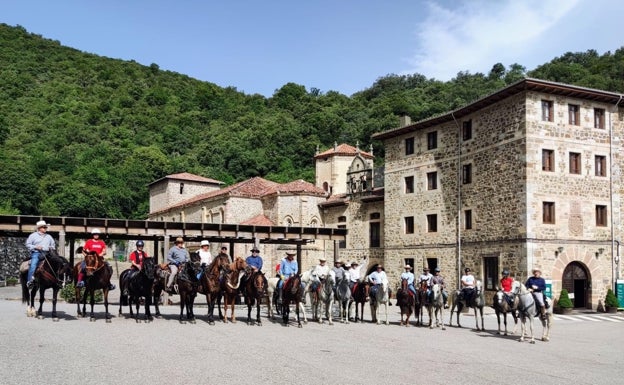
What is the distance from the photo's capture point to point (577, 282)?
28.8 m

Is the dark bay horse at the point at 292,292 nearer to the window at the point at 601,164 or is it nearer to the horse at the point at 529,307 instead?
the horse at the point at 529,307

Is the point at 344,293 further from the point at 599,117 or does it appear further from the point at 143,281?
the point at 599,117

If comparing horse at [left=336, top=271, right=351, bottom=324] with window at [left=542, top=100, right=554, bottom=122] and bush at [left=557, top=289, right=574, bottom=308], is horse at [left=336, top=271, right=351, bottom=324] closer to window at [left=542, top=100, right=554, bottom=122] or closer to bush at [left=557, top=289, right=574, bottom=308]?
bush at [left=557, top=289, right=574, bottom=308]

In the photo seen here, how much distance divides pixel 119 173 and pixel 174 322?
239 ft

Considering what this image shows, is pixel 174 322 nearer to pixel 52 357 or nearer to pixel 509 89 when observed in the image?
pixel 52 357

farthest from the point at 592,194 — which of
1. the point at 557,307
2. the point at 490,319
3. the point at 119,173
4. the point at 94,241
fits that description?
the point at 119,173

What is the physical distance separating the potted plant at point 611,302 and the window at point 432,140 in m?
12.6

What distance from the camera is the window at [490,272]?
96.5 feet

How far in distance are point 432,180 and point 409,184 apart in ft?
7.32

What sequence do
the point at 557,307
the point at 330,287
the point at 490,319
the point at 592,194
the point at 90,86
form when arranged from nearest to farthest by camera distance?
the point at 330,287, the point at 490,319, the point at 557,307, the point at 592,194, the point at 90,86

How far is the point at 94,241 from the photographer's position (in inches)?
625

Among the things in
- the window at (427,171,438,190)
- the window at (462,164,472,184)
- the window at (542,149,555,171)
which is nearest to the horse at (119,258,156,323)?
the window at (542,149,555,171)

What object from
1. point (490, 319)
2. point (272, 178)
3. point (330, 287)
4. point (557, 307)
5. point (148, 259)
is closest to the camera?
point (148, 259)

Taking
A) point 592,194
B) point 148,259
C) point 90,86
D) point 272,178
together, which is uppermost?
point 90,86
